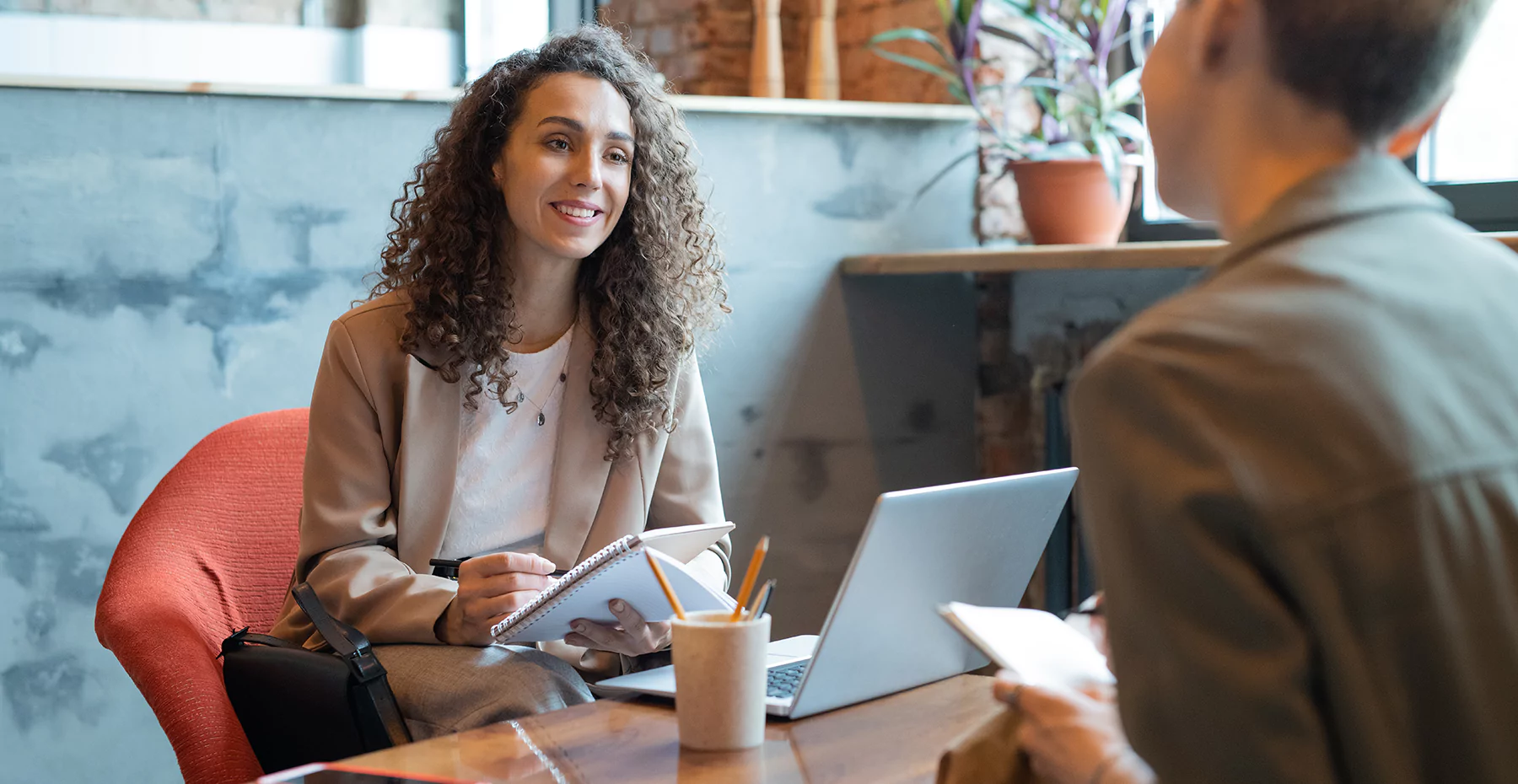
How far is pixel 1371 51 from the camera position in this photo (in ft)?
2.05

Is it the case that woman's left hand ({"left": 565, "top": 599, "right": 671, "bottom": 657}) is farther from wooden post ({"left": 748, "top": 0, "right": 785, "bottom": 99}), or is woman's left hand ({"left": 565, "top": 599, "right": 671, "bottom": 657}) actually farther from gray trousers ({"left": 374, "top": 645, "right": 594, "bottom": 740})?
wooden post ({"left": 748, "top": 0, "right": 785, "bottom": 99})

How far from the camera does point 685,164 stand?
2008 mm

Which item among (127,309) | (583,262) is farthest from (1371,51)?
(127,309)

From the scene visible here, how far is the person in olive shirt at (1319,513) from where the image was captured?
1.77 ft

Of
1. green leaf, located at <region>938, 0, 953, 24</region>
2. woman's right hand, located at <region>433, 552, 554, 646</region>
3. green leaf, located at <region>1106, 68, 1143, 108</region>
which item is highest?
green leaf, located at <region>938, 0, 953, 24</region>

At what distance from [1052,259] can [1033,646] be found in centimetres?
184

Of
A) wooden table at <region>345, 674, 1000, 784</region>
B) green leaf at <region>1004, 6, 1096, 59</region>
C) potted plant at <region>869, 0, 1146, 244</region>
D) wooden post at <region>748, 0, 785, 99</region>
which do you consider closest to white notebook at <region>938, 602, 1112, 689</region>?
wooden table at <region>345, 674, 1000, 784</region>

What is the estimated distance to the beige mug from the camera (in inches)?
42.0

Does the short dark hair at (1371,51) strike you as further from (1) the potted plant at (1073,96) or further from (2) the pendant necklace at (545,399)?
(1) the potted plant at (1073,96)

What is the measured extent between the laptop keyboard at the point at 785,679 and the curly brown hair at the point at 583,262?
50cm

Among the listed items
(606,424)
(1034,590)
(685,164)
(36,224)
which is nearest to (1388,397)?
(606,424)

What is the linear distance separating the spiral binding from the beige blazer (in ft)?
0.82

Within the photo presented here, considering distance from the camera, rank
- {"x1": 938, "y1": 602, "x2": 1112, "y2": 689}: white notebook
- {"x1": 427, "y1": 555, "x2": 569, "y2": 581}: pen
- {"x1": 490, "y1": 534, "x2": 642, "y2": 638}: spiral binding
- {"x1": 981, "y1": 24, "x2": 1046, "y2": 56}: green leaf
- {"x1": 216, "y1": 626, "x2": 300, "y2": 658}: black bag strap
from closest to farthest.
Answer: {"x1": 938, "y1": 602, "x2": 1112, "y2": 689}: white notebook
{"x1": 490, "y1": 534, "x2": 642, "y2": 638}: spiral binding
{"x1": 216, "y1": 626, "x2": 300, "y2": 658}: black bag strap
{"x1": 427, "y1": 555, "x2": 569, "y2": 581}: pen
{"x1": 981, "y1": 24, "x2": 1046, "y2": 56}: green leaf

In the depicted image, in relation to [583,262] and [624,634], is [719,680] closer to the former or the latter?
[624,634]
